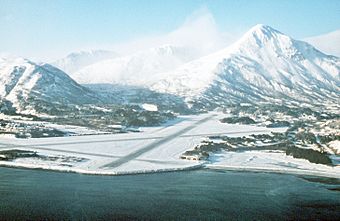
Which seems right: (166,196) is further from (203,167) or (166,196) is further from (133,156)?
(133,156)

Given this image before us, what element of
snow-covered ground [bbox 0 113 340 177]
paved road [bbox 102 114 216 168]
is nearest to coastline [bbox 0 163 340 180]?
snow-covered ground [bbox 0 113 340 177]

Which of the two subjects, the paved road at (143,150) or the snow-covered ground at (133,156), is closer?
the snow-covered ground at (133,156)

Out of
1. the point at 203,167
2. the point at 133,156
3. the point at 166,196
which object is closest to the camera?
the point at 166,196

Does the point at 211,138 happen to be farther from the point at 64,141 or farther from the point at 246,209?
the point at 246,209

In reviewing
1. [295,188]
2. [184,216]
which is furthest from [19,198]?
[295,188]

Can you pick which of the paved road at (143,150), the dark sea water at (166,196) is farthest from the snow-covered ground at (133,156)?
the dark sea water at (166,196)

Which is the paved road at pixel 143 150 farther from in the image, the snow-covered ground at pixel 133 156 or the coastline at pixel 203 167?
the coastline at pixel 203 167

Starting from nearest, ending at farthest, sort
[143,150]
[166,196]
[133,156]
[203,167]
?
[166,196] → [203,167] → [133,156] → [143,150]

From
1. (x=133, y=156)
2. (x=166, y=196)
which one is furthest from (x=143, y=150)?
(x=166, y=196)
